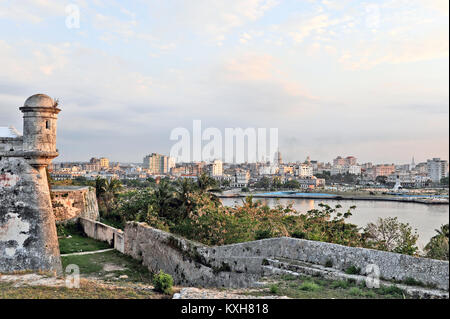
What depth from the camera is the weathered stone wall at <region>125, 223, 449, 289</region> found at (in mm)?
8273

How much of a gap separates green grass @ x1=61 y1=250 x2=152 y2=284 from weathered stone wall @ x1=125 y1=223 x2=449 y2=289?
50 cm

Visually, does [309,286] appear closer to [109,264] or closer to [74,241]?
[109,264]

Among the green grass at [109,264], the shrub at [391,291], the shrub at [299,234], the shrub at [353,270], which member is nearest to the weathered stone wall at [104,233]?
the green grass at [109,264]

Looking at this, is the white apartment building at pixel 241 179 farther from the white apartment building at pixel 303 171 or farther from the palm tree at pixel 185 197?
the palm tree at pixel 185 197

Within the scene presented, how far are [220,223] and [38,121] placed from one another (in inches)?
289

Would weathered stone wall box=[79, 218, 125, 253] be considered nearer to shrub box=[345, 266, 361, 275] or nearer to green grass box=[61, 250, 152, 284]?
green grass box=[61, 250, 152, 284]

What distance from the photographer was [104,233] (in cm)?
1970

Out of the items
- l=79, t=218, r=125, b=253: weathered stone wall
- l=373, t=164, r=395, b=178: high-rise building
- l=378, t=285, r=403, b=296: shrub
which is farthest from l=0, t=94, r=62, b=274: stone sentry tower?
l=373, t=164, r=395, b=178: high-rise building

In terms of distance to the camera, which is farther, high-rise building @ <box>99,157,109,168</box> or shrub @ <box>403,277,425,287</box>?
high-rise building @ <box>99,157,109,168</box>

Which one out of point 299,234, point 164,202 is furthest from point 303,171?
point 299,234

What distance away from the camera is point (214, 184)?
866 inches
